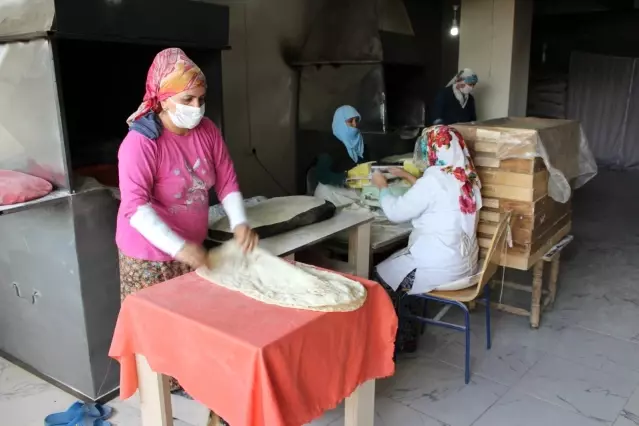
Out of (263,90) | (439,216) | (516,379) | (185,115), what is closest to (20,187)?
(185,115)

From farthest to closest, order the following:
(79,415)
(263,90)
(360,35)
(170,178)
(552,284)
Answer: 1. (263,90)
2. (360,35)
3. (552,284)
4. (79,415)
5. (170,178)

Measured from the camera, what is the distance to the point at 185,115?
6.06 ft

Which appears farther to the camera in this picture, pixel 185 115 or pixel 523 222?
pixel 523 222

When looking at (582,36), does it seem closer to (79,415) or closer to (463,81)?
(463,81)

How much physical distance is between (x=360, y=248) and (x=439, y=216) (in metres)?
0.38

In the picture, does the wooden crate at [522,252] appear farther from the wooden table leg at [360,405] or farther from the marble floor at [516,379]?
the wooden table leg at [360,405]

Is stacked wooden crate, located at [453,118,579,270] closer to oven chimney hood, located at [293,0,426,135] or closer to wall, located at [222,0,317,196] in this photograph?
oven chimney hood, located at [293,0,426,135]

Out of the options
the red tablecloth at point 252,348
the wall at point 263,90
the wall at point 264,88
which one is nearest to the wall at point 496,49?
the wall at point 264,88

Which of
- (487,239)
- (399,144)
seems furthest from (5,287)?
(399,144)

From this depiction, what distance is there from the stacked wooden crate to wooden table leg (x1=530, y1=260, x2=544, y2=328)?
118mm

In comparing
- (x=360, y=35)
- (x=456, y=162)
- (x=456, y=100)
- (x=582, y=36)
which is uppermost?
(x=582, y=36)

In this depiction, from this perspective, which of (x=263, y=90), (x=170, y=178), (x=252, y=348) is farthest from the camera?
(x=263, y=90)

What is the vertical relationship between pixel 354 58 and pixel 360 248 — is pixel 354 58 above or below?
above

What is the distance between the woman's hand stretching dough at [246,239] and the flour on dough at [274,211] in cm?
29
